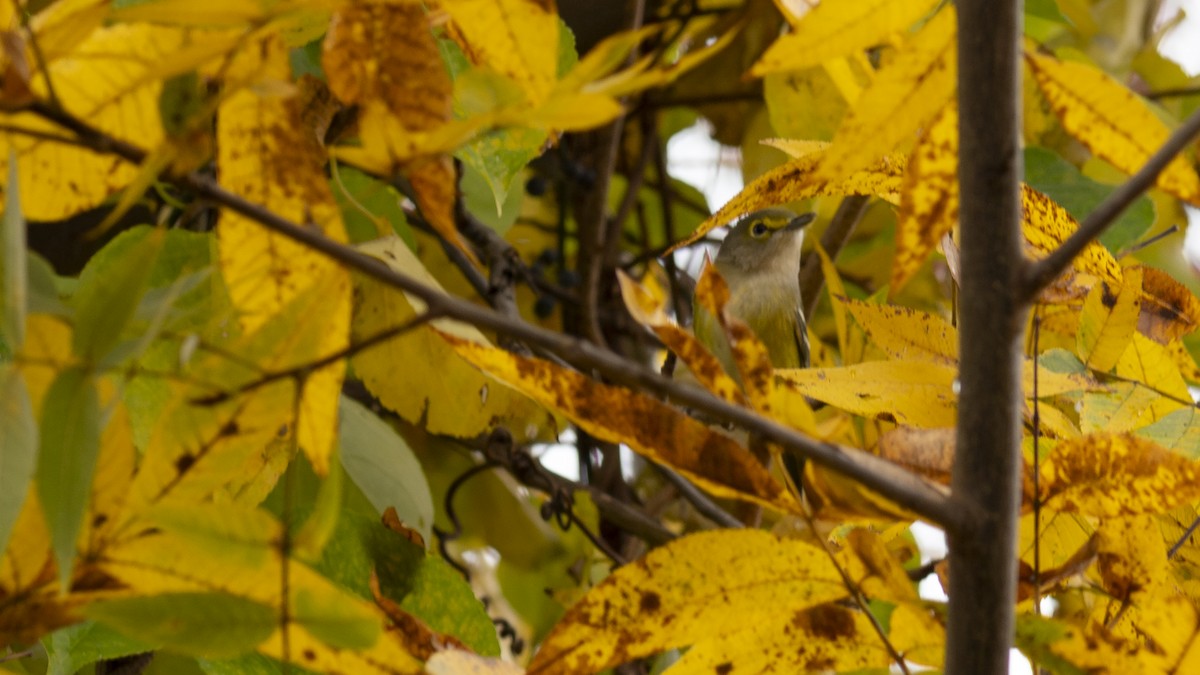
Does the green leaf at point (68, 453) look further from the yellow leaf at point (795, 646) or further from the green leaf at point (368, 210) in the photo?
the green leaf at point (368, 210)

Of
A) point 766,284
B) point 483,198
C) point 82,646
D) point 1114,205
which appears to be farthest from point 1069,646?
point 766,284

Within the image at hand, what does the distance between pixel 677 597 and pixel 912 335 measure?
0.23 metres

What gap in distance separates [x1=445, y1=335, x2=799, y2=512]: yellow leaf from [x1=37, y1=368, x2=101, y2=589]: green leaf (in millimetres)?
124

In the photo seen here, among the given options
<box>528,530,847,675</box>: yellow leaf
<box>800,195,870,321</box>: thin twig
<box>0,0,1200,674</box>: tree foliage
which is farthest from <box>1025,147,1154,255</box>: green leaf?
<box>528,530,847,675</box>: yellow leaf

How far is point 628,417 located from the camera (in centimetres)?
42

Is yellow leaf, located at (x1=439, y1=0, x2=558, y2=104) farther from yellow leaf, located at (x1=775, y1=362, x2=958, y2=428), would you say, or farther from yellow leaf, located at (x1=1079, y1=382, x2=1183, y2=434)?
yellow leaf, located at (x1=1079, y1=382, x2=1183, y2=434)

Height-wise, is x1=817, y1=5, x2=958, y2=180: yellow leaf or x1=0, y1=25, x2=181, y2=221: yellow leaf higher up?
x1=817, y1=5, x2=958, y2=180: yellow leaf

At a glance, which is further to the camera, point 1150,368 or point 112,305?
point 1150,368

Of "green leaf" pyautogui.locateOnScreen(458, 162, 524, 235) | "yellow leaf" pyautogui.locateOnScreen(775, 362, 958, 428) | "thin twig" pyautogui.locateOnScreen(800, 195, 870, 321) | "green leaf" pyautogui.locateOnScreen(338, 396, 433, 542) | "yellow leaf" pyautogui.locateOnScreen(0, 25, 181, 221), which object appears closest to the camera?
"yellow leaf" pyautogui.locateOnScreen(0, 25, 181, 221)

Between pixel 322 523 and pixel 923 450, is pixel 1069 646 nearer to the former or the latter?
pixel 923 450

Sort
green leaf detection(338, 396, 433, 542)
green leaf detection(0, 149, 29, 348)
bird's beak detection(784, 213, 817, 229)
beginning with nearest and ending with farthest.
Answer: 1. green leaf detection(0, 149, 29, 348)
2. green leaf detection(338, 396, 433, 542)
3. bird's beak detection(784, 213, 817, 229)

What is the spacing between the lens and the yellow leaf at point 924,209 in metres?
0.43

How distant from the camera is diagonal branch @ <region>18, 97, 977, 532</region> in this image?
1.05 ft

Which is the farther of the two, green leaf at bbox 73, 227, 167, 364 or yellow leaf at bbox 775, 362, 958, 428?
yellow leaf at bbox 775, 362, 958, 428
